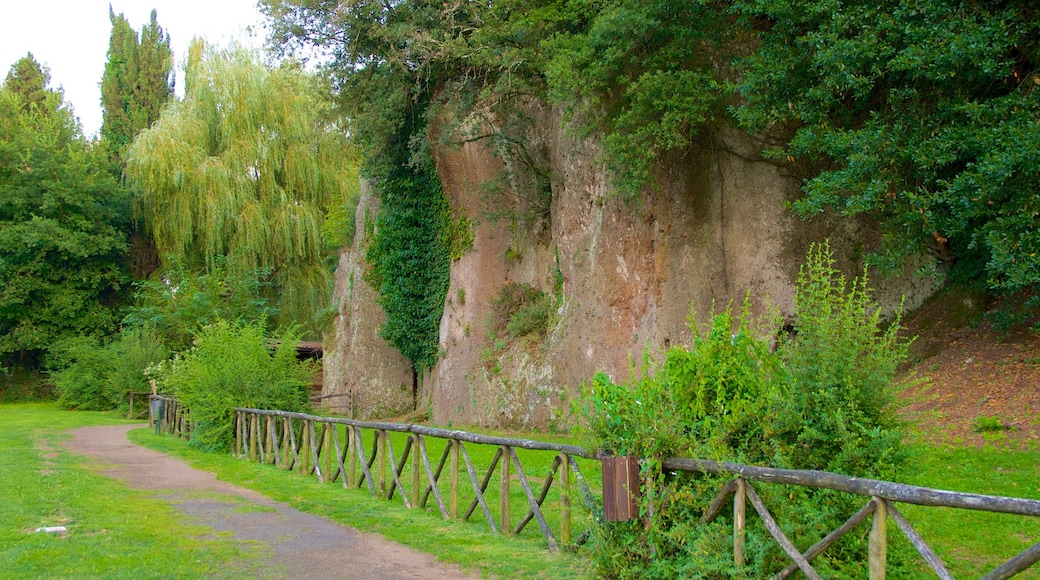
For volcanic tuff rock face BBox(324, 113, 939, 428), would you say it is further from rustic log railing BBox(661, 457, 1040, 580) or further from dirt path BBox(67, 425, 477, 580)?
rustic log railing BBox(661, 457, 1040, 580)

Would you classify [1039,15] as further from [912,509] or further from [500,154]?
[500,154]

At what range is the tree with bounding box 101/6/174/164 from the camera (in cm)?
4697

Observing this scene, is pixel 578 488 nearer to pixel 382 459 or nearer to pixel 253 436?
pixel 382 459

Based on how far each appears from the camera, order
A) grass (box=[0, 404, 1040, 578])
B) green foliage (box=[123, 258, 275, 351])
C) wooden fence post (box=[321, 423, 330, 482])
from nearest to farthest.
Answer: grass (box=[0, 404, 1040, 578])
wooden fence post (box=[321, 423, 330, 482])
green foliage (box=[123, 258, 275, 351])

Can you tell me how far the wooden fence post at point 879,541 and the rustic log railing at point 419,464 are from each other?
2637 millimetres

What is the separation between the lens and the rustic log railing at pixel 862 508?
4781 mm

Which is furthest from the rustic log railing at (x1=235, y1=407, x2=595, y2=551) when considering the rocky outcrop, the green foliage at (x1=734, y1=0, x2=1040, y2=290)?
the rocky outcrop

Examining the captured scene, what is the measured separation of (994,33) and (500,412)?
53.2 ft

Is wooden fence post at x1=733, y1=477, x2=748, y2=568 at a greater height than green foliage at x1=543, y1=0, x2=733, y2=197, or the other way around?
green foliage at x1=543, y1=0, x2=733, y2=197

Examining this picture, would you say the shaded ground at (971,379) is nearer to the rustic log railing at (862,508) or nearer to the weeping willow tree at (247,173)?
the rustic log railing at (862,508)

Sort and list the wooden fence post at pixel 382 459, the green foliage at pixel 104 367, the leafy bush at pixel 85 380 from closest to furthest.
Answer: the wooden fence post at pixel 382 459 → the green foliage at pixel 104 367 → the leafy bush at pixel 85 380

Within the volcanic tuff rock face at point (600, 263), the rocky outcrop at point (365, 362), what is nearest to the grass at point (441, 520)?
the volcanic tuff rock face at point (600, 263)

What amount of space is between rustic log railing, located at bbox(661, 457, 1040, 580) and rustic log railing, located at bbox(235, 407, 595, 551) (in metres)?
1.45

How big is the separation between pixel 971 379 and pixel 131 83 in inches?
1790
